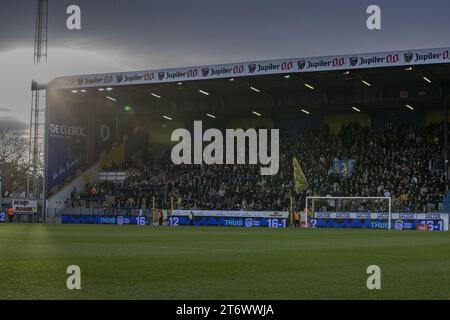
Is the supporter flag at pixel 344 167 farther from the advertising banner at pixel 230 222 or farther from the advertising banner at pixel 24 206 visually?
the advertising banner at pixel 24 206

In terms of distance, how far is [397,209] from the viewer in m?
47.8

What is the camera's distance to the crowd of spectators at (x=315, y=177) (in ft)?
175

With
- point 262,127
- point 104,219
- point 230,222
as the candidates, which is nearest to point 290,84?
point 262,127

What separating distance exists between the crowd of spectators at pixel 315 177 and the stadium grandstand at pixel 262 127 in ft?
0.29

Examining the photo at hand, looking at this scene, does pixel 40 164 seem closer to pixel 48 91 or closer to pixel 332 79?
pixel 48 91

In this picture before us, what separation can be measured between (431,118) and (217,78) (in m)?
18.0

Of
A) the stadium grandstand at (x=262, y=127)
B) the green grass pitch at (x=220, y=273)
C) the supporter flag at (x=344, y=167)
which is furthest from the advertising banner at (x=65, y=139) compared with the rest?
the green grass pitch at (x=220, y=273)

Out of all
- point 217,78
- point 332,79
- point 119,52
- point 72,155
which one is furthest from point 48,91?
point 119,52

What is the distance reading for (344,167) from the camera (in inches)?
2224

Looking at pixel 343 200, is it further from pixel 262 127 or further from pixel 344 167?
pixel 262 127

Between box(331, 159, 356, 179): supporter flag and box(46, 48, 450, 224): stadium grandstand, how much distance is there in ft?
0.34

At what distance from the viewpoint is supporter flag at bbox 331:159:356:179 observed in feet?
183

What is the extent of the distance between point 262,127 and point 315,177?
11064mm

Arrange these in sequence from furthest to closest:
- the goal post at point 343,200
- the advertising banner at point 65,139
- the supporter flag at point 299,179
Result: 1. the advertising banner at point 65,139
2. the supporter flag at point 299,179
3. the goal post at point 343,200
